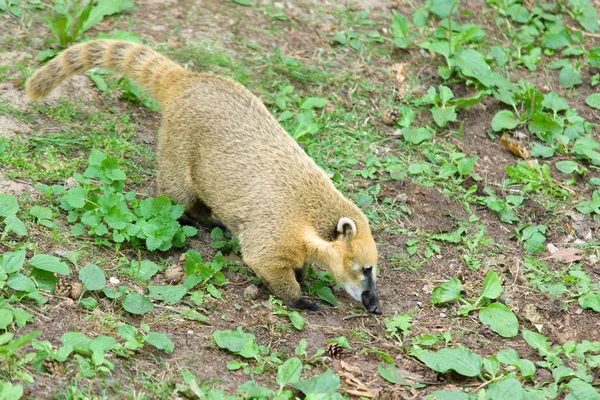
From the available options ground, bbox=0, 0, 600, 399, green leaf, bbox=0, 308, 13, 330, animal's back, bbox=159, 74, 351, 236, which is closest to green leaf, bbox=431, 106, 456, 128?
ground, bbox=0, 0, 600, 399

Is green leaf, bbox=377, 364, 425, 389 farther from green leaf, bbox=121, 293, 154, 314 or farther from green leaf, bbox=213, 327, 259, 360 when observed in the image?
green leaf, bbox=121, 293, 154, 314

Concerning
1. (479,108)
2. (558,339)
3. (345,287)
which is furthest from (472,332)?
(479,108)

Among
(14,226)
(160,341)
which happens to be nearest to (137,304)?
(160,341)

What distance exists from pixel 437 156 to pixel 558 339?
2.17 metres

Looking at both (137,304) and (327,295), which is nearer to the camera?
(137,304)

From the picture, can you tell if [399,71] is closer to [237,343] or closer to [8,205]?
[237,343]

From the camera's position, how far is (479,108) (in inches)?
287

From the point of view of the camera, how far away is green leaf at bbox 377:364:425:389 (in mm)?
4477

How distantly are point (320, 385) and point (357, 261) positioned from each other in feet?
3.73

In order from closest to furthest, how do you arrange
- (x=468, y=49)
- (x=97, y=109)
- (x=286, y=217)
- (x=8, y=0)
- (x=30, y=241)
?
1. (x=30, y=241)
2. (x=286, y=217)
3. (x=97, y=109)
4. (x=8, y=0)
5. (x=468, y=49)

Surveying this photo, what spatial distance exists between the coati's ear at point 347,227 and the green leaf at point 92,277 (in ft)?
5.06

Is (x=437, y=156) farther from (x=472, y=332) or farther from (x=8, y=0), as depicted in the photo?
(x=8, y=0)

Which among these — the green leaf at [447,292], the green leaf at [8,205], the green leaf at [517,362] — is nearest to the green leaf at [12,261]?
the green leaf at [8,205]

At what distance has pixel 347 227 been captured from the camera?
16.4ft
